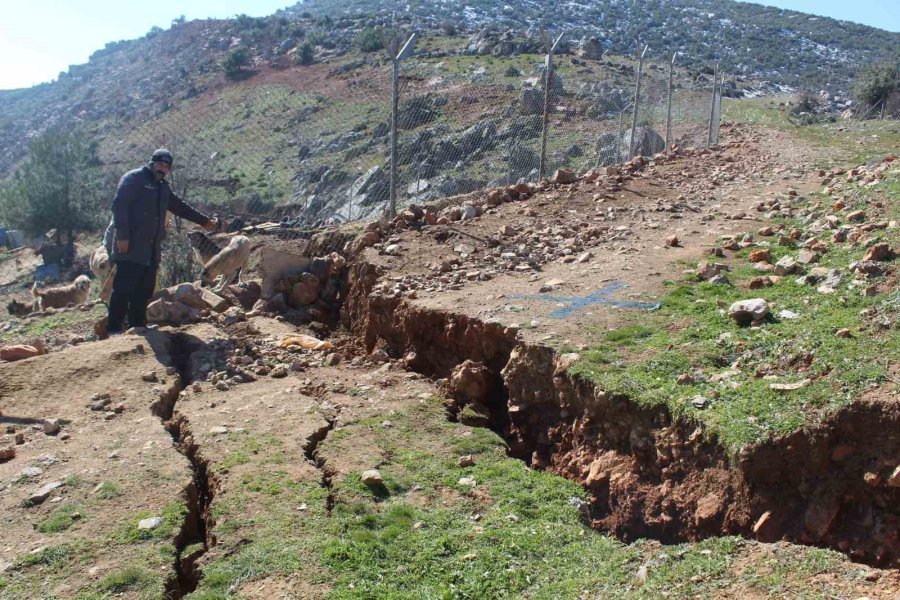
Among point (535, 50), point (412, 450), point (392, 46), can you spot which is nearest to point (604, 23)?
point (535, 50)

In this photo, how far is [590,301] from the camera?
5.69 meters

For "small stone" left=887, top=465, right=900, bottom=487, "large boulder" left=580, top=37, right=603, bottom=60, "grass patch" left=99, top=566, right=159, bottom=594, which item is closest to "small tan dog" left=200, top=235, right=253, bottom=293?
"grass patch" left=99, top=566, right=159, bottom=594

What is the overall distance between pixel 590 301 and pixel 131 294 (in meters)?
3.83

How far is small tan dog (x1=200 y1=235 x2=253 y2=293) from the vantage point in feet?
27.2

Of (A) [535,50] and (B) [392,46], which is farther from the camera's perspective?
(A) [535,50]

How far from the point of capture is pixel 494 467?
450 centimetres

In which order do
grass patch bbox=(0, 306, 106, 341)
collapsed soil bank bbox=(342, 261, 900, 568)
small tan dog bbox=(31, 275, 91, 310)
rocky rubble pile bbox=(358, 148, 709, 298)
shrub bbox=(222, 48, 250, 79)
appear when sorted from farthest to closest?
1. shrub bbox=(222, 48, 250, 79)
2. small tan dog bbox=(31, 275, 91, 310)
3. grass patch bbox=(0, 306, 106, 341)
4. rocky rubble pile bbox=(358, 148, 709, 298)
5. collapsed soil bank bbox=(342, 261, 900, 568)

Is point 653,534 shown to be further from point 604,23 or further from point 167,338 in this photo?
point 604,23

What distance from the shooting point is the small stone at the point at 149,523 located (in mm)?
3878

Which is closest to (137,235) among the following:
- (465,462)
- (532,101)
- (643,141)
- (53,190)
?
(465,462)

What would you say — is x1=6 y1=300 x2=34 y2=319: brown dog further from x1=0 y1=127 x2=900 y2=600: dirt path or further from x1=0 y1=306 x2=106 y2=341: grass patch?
x1=0 y1=127 x2=900 y2=600: dirt path

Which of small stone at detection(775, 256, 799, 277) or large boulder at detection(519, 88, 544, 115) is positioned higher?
large boulder at detection(519, 88, 544, 115)

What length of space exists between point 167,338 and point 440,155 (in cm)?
782

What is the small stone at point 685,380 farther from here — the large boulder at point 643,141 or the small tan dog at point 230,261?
the large boulder at point 643,141
